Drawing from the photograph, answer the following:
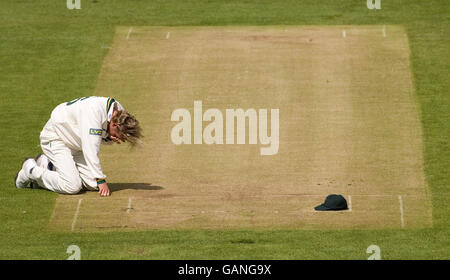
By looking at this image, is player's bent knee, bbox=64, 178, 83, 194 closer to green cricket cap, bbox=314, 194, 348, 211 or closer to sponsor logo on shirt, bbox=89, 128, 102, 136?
sponsor logo on shirt, bbox=89, 128, 102, 136

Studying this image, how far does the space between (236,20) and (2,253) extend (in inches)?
494

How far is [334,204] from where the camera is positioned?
51.8 ft

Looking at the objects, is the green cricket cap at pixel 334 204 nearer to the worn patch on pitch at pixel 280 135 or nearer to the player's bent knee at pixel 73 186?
the worn patch on pitch at pixel 280 135

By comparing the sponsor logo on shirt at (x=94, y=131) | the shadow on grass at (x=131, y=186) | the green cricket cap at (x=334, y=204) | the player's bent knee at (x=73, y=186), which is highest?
the sponsor logo on shirt at (x=94, y=131)

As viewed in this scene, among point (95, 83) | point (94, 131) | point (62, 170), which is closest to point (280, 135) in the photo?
point (95, 83)

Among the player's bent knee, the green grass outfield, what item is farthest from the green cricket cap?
the player's bent knee

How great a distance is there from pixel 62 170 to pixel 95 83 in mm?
5939

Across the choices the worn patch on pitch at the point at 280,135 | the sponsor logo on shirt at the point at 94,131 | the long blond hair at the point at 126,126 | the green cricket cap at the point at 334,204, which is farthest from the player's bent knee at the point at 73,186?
the green cricket cap at the point at 334,204

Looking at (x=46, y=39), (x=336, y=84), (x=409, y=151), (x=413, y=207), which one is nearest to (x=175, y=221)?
(x=413, y=207)

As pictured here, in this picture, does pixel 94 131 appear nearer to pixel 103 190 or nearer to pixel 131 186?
pixel 103 190

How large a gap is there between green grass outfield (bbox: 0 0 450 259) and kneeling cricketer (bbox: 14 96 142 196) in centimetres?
34

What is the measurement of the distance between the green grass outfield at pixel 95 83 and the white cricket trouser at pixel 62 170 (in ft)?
0.84

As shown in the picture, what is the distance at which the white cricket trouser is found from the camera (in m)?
16.4

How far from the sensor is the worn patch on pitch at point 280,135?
15.8 metres
